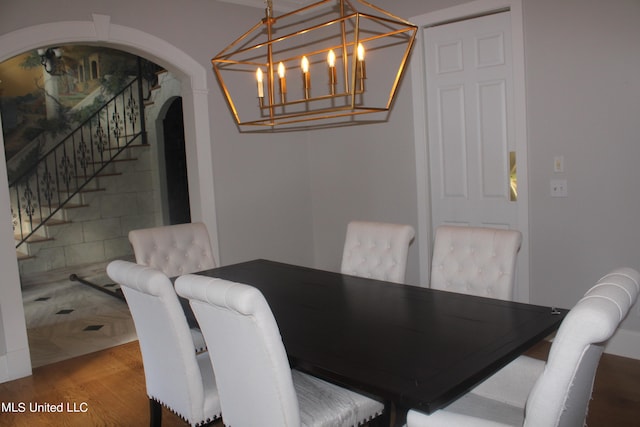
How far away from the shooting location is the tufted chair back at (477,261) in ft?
8.68

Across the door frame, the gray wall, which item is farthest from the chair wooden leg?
the door frame

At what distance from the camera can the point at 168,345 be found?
7.27 feet

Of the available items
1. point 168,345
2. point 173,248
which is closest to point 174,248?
point 173,248

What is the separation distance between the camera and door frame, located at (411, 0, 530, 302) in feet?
12.1

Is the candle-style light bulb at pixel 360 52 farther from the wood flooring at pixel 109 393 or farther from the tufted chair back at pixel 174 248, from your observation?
the wood flooring at pixel 109 393

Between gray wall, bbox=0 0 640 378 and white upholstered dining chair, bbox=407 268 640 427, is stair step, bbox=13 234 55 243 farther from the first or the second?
white upholstered dining chair, bbox=407 268 640 427

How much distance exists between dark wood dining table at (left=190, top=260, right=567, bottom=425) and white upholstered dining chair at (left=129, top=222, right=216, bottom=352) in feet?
2.63

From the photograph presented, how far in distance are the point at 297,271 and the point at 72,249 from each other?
15.9ft

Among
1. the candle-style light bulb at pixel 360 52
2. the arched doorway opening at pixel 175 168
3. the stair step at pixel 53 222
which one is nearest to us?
A: the candle-style light bulb at pixel 360 52

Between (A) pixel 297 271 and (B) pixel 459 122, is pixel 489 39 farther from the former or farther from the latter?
(A) pixel 297 271

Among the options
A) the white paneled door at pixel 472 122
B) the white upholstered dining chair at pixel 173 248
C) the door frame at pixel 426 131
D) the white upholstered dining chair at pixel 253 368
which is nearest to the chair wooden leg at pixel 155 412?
the white upholstered dining chair at pixel 253 368

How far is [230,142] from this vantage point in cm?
468

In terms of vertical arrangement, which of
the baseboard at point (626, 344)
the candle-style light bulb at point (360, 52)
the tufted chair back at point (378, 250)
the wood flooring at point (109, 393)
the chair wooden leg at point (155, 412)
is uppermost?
the candle-style light bulb at point (360, 52)

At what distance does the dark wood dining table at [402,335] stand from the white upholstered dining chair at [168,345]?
40 centimetres
